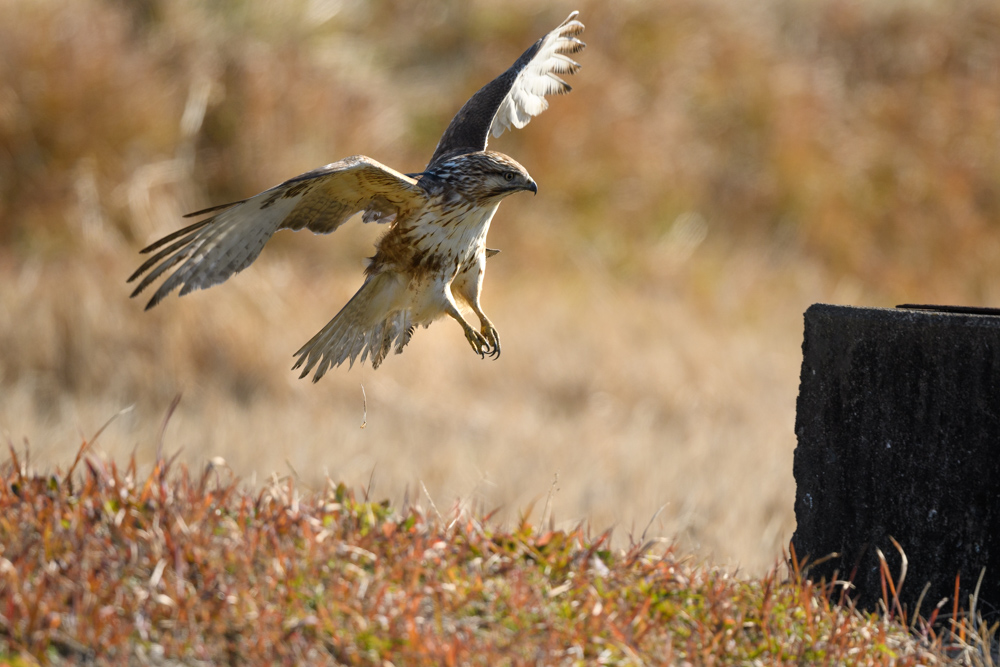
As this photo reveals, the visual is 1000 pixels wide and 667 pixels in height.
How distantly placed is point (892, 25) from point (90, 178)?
42.1 feet

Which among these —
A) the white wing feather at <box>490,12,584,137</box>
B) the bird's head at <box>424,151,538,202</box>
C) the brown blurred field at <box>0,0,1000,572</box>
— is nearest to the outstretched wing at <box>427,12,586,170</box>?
the white wing feather at <box>490,12,584,137</box>

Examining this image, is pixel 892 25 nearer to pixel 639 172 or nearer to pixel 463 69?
pixel 639 172

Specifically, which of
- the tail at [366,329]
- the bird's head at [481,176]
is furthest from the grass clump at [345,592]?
the bird's head at [481,176]

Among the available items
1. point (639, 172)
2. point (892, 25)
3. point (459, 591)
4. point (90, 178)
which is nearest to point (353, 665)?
point (459, 591)

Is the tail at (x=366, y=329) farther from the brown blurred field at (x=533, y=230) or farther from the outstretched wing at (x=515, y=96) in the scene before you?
the brown blurred field at (x=533, y=230)

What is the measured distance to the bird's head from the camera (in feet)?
9.97

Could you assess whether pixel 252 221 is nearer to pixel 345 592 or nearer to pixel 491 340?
pixel 491 340

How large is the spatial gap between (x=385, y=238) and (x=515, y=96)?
49.0 inches

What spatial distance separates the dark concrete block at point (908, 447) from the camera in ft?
10.0

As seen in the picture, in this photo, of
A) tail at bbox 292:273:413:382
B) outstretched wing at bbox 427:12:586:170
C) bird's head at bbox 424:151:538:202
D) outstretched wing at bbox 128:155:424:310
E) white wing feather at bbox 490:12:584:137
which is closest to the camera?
outstretched wing at bbox 128:155:424:310

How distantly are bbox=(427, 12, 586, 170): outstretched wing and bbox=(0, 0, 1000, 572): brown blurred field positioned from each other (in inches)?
50.8

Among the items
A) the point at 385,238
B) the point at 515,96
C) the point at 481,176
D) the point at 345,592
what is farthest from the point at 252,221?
the point at 515,96

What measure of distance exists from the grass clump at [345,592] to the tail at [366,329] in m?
0.42

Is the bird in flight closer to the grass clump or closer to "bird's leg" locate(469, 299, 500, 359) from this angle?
"bird's leg" locate(469, 299, 500, 359)
